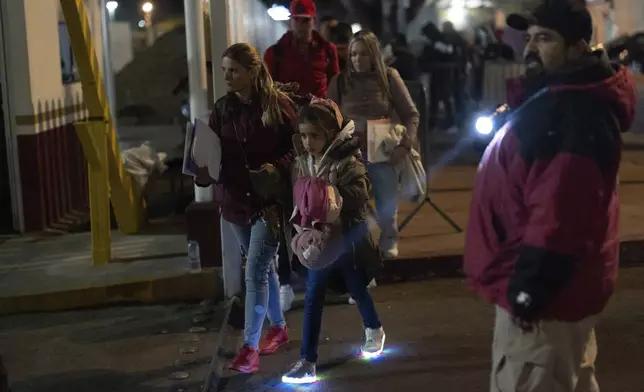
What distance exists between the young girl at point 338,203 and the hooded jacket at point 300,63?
1.66 meters

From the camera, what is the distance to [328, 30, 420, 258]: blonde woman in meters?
5.60

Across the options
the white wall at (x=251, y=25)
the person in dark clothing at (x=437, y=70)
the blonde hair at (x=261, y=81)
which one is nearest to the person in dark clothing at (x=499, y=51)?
the person in dark clothing at (x=437, y=70)

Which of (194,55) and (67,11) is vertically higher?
(67,11)

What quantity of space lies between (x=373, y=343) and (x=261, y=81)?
1694 millimetres

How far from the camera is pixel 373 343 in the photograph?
4812mm

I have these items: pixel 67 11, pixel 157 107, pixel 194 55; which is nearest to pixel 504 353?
pixel 194 55

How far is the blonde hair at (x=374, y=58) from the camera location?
18.1 ft

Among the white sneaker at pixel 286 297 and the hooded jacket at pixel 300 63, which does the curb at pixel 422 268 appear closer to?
the white sneaker at pixel 286 297

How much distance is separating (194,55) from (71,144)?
293cm

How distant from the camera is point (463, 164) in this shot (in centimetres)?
1076

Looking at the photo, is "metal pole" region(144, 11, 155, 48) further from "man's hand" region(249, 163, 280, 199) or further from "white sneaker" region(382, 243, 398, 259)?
"man's hand" region(249, 163, 280, 199)

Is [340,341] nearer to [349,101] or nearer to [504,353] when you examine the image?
[349,101]

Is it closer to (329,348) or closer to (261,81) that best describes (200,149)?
(261,81)

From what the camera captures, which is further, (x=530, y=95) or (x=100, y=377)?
(x=100, y=377)
